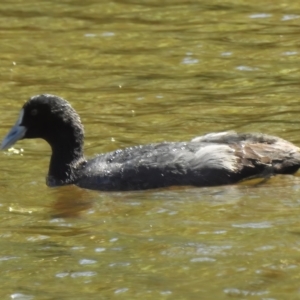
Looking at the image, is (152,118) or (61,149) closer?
(61,149)

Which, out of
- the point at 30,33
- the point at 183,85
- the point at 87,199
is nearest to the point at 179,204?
the point at 87,199

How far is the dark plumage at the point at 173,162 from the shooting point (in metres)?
10.3

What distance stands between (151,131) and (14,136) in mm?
1677

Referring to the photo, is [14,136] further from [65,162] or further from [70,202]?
[70,202]

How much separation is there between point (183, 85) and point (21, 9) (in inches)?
199

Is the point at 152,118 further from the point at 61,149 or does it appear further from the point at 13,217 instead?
the point at 13,217

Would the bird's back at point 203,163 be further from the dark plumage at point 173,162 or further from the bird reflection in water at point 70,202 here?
the bird reflection in water at point 70,202

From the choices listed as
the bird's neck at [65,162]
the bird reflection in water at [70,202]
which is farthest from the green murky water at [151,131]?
the bird's neck at [65,162]

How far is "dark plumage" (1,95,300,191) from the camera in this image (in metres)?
10.3

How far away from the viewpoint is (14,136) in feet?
36.6

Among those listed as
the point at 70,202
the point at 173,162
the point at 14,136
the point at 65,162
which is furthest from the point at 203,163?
the point at 14,136

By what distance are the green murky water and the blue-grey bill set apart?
0.28 m

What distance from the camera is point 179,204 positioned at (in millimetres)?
9727

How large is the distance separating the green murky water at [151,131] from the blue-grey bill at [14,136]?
0.92 ft
